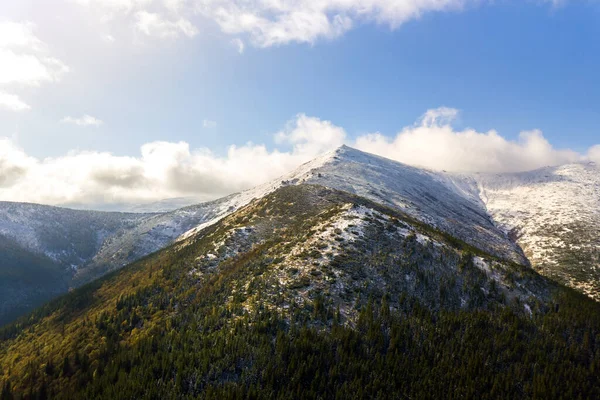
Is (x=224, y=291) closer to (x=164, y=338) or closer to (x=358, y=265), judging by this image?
(x=164, y=338)

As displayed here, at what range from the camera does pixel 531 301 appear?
52.3 metres

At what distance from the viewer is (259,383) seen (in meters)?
32.3

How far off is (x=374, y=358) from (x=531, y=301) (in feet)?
110

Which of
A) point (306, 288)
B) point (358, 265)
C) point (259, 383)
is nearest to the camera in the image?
point (259, 383)

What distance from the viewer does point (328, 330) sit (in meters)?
39.5

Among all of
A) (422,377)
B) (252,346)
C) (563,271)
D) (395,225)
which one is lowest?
(563,271)

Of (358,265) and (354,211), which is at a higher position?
(354,211)

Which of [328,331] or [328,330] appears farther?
[328,330]

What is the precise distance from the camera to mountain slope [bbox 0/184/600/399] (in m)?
34.4

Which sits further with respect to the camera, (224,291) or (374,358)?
(224,291)

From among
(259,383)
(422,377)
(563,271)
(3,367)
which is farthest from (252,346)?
(563,271)

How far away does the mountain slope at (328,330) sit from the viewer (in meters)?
34.4

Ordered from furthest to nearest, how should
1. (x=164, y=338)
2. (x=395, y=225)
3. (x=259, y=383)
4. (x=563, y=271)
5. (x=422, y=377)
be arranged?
(x=563, y=271) → (x=395, y=225) → (x=164, y=338) → (x=422, y=377) → (x=259, y=383)

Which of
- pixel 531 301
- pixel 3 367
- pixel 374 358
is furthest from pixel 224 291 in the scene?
pixel 531 301
